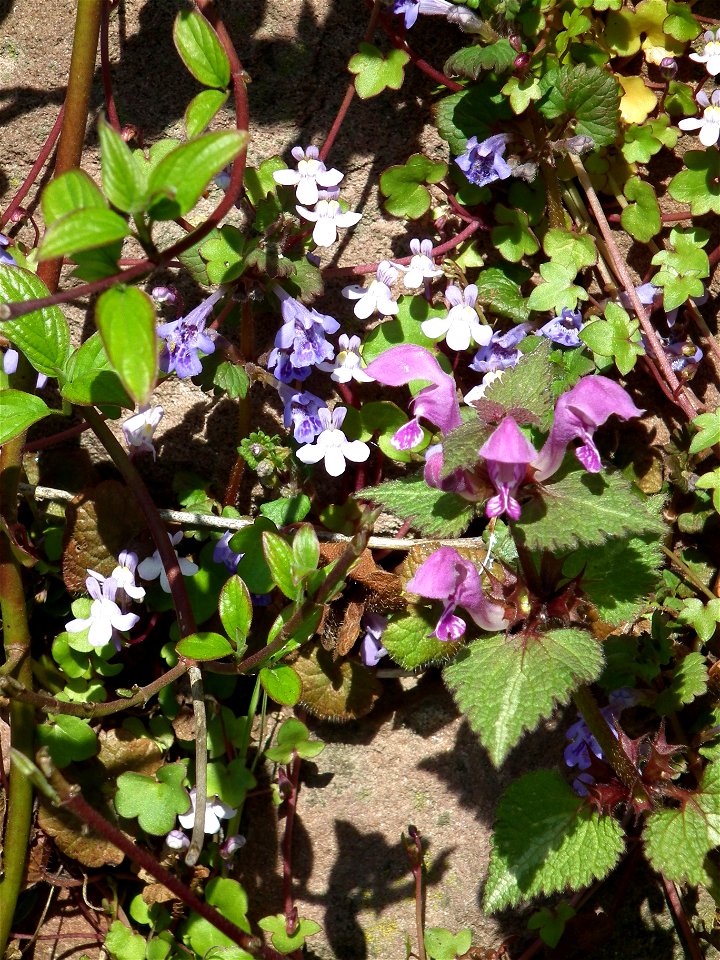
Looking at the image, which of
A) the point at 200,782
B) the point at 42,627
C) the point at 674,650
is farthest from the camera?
the point at 42,627

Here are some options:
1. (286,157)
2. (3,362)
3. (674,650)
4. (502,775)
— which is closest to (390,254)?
(286,157)

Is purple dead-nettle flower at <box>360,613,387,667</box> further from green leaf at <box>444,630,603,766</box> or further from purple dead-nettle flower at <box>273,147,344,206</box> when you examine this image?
purple dead-nettle flower at <box>273,147,344,206</box>

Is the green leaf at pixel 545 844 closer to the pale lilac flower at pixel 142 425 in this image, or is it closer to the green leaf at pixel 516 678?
the green leaf at pixel 516 678

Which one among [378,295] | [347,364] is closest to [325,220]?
[378,295]

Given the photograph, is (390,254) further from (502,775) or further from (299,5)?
(502,775)

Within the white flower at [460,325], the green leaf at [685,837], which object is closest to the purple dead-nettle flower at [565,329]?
the white flower at [460,325]

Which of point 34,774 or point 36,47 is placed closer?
point 34,774
